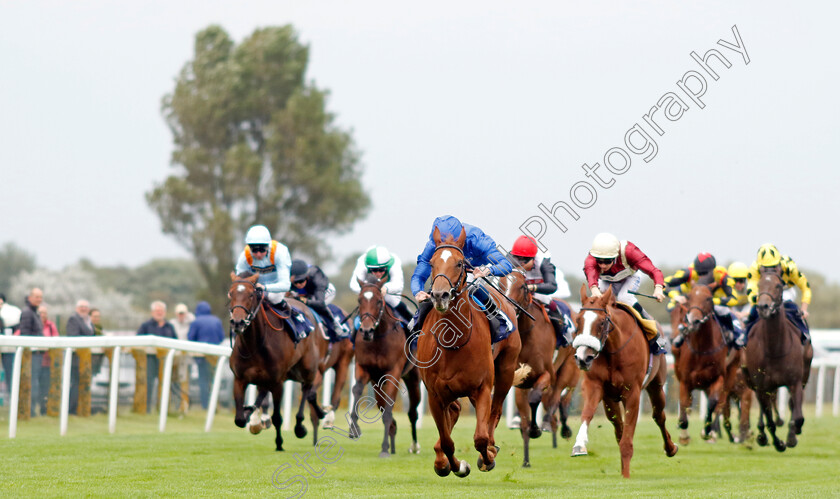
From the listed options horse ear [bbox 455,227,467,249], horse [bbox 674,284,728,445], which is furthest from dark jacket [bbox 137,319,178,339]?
horse ear [bbox 455,227,467,249]

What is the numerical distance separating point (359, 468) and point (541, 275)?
9.84 ft

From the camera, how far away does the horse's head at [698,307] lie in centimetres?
1255

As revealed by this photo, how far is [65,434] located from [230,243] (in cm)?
2103

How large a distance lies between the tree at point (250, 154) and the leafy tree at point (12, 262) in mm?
46188

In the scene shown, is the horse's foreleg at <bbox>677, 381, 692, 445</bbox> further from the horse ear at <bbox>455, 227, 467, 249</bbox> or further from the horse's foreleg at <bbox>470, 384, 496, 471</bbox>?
the horse ear at <bbox>455, 227, 467, 249</bbox>

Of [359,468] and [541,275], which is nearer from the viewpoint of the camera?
[359,468]

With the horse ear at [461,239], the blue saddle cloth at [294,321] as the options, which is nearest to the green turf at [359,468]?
the blue saddle cloth at [294,321]

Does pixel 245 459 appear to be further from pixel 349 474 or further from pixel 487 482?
pixel 487 482

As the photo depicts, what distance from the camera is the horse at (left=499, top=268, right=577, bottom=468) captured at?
1084 cm

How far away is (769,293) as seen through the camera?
12336mm

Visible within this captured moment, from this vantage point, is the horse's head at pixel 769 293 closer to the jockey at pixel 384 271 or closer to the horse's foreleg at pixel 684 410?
the horse's foreleg at pixel 684 410

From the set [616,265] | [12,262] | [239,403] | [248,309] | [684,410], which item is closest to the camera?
[616,265]

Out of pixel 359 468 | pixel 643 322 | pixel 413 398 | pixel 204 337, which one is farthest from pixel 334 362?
pixel 643 322

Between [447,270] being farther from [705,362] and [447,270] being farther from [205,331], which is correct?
[205,331]
